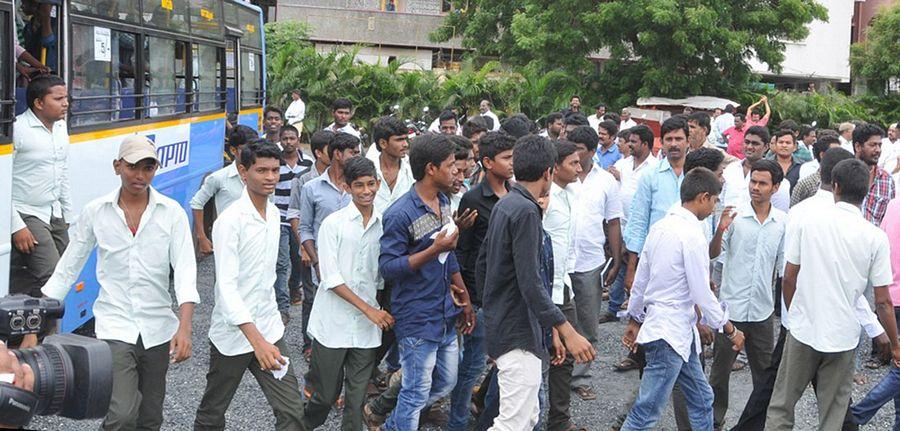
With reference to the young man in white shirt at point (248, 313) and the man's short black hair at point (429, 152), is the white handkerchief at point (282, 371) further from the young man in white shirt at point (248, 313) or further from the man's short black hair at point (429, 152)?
the man's short black hair at point (429, 152)

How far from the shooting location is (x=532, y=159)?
4.55 metres

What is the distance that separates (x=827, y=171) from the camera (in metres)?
6.04

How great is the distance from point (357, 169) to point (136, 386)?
159 cm

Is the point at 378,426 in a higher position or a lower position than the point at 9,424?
lower

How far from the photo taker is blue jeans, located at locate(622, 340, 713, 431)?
4965mm

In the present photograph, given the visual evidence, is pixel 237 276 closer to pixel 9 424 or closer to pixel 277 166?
pixel 277 166

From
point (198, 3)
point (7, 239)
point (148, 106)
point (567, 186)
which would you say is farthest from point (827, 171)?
point (198, 3)

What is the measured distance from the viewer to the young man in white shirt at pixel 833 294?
499cm

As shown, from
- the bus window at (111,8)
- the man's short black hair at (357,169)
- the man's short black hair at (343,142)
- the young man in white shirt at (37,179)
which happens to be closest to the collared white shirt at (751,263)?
the man's short black hair at (357,169)

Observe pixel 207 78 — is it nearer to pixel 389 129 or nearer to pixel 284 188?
pixel 284 188

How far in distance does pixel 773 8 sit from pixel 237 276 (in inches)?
854

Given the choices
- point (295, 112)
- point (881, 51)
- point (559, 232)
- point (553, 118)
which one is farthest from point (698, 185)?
point (881, 51)

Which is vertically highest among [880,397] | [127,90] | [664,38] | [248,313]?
[664,38]

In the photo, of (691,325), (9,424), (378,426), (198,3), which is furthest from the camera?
(198,3)
